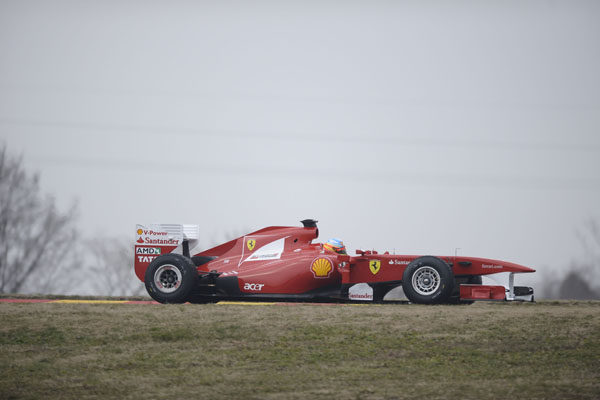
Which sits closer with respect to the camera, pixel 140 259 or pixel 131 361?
pixel 131 361

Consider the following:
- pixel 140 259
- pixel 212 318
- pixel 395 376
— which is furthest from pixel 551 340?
pixel 140 259

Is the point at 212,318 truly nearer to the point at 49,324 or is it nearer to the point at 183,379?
the point at 49,324

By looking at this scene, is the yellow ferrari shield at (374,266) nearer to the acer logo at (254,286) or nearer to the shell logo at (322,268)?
the shell logo at (322,268)

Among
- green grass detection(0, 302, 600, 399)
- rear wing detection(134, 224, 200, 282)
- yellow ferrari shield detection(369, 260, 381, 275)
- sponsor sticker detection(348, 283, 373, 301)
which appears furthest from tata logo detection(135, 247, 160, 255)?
yellow ferrari shield detection(369, 260, 381, 275)

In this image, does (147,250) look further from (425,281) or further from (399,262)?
(425,281)

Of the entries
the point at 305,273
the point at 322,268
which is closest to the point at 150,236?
the point at 305,273

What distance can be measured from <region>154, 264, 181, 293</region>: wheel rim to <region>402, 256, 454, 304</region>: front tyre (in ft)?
14.7

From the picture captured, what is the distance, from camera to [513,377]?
29.8 feet

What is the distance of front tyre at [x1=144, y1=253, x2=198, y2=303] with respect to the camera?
1554 centimetres

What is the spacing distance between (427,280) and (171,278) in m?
4.98

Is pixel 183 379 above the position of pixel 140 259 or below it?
below

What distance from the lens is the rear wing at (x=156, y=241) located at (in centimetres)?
1667

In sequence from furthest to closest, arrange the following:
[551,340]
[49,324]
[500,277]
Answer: [500,277]
[49,324]
[551,340]

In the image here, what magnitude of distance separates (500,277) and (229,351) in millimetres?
6247
